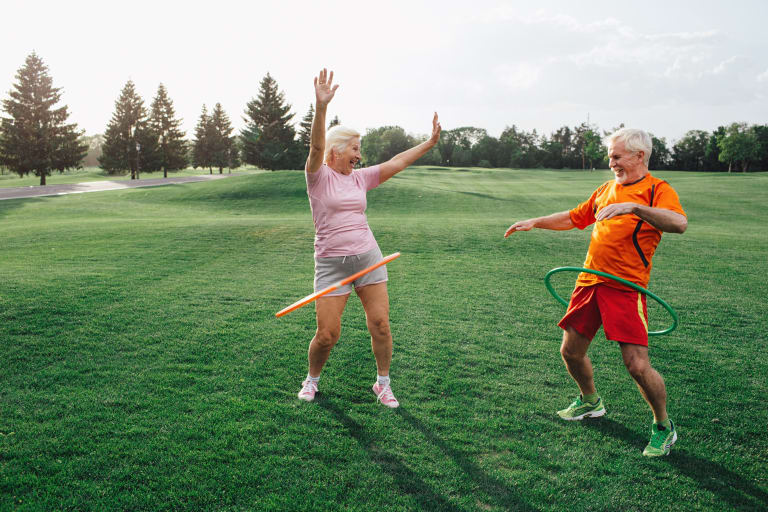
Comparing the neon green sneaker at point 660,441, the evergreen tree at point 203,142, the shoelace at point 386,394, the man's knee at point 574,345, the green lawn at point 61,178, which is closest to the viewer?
the neon green sneaker at point 660,441

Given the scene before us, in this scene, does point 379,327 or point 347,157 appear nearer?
point 347,157

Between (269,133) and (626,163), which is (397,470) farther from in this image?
(269,133)

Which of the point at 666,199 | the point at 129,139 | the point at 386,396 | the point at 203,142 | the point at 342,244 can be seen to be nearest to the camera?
the point at 666,199

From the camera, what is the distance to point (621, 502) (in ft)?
9.22

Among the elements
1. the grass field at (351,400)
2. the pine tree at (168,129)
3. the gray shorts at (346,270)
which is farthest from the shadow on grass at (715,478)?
the pine tree at (168,129)

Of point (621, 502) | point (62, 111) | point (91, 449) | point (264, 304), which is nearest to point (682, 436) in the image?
point (621, 502)

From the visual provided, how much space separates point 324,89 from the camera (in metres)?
3.39

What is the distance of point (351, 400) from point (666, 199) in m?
2.77

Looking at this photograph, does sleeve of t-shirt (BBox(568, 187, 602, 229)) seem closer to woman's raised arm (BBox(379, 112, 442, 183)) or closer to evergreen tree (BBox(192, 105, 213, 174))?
woman's raised arm (BBox(379, 112, 442, 183))

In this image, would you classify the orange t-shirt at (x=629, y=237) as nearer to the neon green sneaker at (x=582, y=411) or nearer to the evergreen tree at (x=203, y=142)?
the neon green sneaker at (x=582, y=411)

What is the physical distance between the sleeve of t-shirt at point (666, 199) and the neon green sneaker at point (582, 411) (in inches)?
63.5

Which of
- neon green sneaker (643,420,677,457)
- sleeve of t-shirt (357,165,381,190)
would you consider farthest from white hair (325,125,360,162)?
neon green sneaker (643,420,677,457)

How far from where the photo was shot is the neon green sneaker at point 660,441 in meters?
3.25

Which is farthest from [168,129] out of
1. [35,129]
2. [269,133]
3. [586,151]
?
[586,151]
